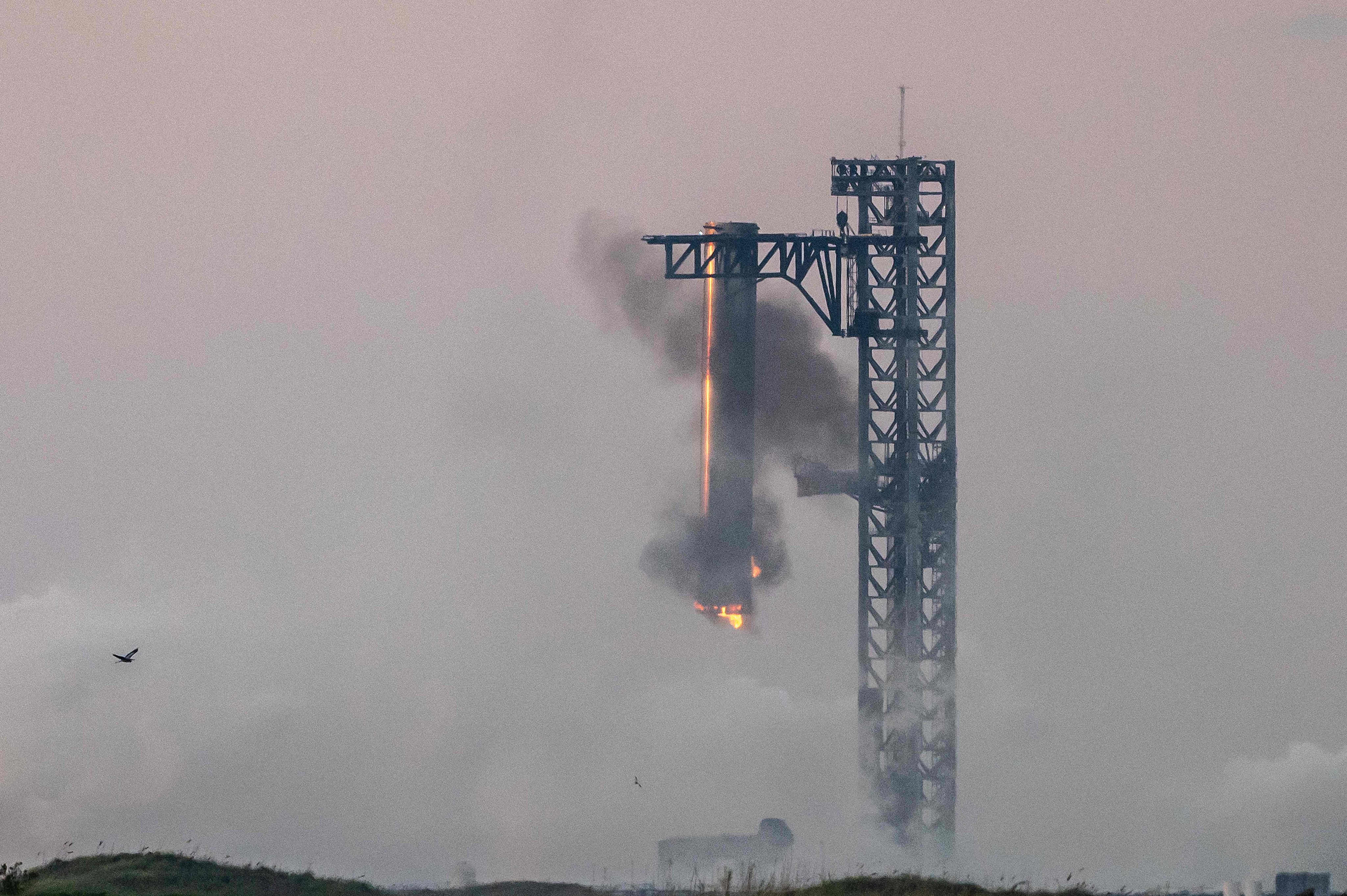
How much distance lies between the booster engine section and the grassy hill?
1916 centimetres

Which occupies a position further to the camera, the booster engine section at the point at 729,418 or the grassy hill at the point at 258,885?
the booster engine section at the point at 729,418

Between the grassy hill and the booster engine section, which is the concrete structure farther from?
the grassy hill

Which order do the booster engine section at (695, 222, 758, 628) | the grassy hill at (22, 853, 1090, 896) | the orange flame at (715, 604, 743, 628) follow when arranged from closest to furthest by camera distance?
the grassy hill at (22, 853, 1090, 896) → the booster engine section at (695, 222, 758, 628) → the orange flame at (715, 604, 743, 628)

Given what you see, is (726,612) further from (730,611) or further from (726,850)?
(726,850)

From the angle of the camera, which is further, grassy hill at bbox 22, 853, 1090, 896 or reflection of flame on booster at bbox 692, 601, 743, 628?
reflection of flame on booster at bbox 692, 601, 743, 628

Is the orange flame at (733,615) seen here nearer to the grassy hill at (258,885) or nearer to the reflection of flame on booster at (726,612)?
the reflection of flame on booster at (726,612)

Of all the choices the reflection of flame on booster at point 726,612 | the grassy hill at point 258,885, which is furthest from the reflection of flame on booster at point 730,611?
the grassy hill at point 258,885

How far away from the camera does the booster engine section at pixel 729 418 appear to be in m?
76.9

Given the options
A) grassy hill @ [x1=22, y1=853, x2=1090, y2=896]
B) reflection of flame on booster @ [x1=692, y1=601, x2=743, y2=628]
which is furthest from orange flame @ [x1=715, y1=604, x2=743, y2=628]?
grassy hill @ [x1=22, y1=853, x2=1090, y2=896]

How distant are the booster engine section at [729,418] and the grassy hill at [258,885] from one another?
19.2 m

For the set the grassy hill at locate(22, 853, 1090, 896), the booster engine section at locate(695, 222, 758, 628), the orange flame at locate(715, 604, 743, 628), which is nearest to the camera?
the grassy hill at locate(22, 853, 1090, 896)

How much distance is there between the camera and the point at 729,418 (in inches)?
3024

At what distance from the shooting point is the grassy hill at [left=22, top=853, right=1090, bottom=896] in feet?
175

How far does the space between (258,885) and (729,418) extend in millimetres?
26205
